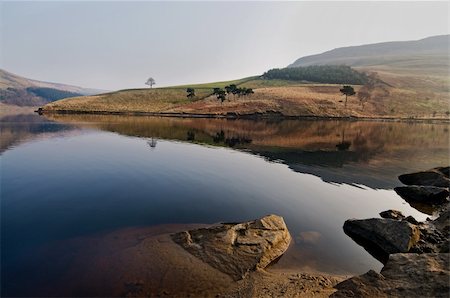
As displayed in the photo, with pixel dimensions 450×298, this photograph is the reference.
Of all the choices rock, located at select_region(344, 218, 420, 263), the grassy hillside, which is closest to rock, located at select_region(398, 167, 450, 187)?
rock, located at select_region(344, 218, 420, 263)

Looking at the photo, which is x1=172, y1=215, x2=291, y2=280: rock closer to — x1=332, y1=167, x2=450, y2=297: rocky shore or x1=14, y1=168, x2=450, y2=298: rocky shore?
x1=14, y1=168, x2=450, y2=298: rocky shore

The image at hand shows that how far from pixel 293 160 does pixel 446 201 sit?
21.1 metres

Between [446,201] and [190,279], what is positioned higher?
[190,279]

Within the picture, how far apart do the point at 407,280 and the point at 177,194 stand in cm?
1888

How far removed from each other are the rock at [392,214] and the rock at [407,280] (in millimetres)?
10513

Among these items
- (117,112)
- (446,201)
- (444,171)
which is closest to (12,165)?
(446,201)

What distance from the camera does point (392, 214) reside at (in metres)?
24.5

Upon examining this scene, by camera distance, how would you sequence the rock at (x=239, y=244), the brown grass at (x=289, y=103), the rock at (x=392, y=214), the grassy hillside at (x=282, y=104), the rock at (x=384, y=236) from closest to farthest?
the rock at (x=239, y=244) < the rock at (x=384, y=236) < the rock at (x=392, y=214) < the grassy hillside at (x=282, y=104) < the brown grass at (x=289, y=103)

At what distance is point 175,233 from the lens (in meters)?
18.8

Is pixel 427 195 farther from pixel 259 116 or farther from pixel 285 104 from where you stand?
pixel 285 104

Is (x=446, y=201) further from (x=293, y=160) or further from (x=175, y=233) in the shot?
(x=175, y=233)

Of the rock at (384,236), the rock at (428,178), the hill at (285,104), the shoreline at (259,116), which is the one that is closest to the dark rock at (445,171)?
the rock at (428,178)

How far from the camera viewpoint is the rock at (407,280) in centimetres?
1207

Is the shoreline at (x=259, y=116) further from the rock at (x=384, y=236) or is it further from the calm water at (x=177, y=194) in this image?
the rock at (x=384, y=236)
